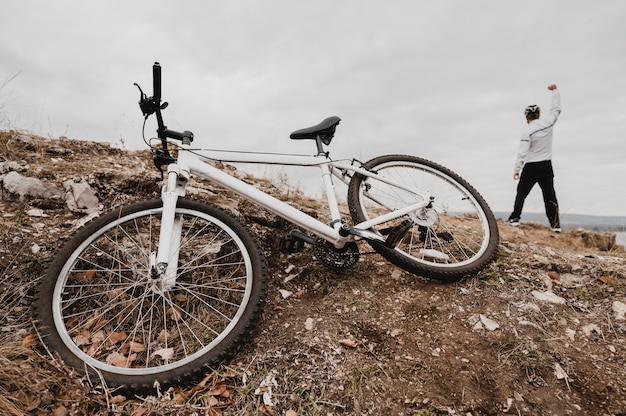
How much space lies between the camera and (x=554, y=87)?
5.70 meters

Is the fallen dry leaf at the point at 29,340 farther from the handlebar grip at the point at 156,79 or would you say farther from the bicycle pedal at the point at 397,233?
the bicycle pedal at the point at 397,233

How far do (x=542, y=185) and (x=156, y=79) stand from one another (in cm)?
634

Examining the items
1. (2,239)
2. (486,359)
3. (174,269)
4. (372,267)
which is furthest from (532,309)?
(2,239)

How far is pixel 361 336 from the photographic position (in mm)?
2354

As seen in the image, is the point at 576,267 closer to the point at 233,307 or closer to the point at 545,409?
the point at 545,409

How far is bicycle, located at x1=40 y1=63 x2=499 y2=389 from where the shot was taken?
2.10m

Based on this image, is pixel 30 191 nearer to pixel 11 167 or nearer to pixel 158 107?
pixel 11 167

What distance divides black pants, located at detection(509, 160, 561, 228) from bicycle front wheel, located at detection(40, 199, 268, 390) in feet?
18.3

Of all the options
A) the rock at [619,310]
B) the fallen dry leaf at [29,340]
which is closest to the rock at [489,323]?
the rock at [619,310]

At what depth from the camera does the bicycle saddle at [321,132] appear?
2.89 metres

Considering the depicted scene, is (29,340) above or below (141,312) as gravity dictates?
below

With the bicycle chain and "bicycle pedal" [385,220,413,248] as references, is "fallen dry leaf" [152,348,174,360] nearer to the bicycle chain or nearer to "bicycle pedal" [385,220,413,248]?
the bicycle chain

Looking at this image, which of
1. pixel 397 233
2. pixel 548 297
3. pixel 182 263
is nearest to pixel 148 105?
pixel 182 263

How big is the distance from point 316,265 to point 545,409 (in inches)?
74.3
